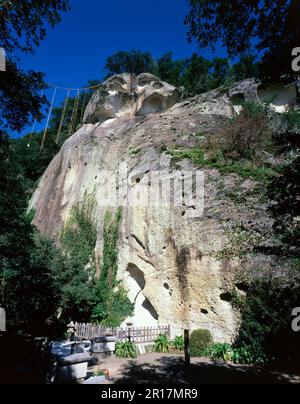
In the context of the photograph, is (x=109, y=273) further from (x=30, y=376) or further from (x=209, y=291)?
(x=30, y=376)

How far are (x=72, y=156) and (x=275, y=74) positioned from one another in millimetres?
20119

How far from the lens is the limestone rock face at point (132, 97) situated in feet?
78.0

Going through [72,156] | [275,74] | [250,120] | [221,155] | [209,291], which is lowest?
[209,291]

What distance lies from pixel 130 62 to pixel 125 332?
36125 millimetres

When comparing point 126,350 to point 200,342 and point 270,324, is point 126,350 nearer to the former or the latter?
point 200,342

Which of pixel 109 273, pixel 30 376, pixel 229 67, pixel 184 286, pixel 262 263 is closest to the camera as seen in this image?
pixel 30 376

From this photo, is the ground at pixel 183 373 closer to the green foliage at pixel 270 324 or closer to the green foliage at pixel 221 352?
the green foliage at pixel 221 352

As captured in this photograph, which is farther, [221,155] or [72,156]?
[72,156]

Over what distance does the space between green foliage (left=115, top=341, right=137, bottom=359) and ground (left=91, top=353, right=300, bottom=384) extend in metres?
0.66

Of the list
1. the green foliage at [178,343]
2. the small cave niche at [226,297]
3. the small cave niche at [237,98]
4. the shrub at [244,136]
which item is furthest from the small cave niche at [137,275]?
the small cave niche at [237,98]

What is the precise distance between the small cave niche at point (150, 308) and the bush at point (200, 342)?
2927 millimetres

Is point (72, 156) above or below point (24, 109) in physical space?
above
